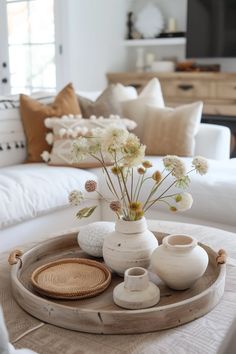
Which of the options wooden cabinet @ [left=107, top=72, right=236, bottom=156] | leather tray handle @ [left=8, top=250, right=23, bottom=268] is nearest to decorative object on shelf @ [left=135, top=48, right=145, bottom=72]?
wooden cabinet @ [left=107, top=72, right=236, bottom=156]

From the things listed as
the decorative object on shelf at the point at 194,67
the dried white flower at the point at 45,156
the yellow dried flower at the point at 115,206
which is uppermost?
the decorative object on shelf at the point at 194,67

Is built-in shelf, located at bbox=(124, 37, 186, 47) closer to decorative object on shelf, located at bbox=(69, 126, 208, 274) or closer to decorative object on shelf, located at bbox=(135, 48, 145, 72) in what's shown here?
decorative object on shelf, located at bbox=(135, 48, 145, 72)

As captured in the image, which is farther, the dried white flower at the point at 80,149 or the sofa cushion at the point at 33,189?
the sofa cushion at the point at 33,189

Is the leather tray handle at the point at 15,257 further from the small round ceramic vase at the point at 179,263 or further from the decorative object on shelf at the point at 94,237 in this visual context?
the small round ceramic vase at the point at 179,263

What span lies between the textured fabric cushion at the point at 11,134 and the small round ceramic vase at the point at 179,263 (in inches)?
67.9

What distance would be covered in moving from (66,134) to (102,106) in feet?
1.12

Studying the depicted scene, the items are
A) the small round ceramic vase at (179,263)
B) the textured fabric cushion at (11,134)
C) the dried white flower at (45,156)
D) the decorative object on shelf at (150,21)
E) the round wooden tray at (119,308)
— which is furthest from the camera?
the decorative object on shelf at (150,21)

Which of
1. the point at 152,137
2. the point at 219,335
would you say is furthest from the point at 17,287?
the point at 152,137

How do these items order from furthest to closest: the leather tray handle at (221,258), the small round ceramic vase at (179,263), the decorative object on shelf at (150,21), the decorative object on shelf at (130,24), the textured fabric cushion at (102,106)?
the decorative object on shelf at (130,24)
the decorative object on shelf at (150,21)
the textured fabric cushion at (102,106)
the leather tray handle at (221,258)
the small round ceramic vase at (179,263)

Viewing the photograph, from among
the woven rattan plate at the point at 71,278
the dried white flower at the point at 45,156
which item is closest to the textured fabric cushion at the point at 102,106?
the dried white flower at the point at 45,156

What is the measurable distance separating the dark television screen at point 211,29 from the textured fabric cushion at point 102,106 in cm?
180

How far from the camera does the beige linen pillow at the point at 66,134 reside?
2.73m

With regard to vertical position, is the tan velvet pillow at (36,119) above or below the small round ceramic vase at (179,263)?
above

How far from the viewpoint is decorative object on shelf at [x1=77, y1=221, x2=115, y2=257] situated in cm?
146
